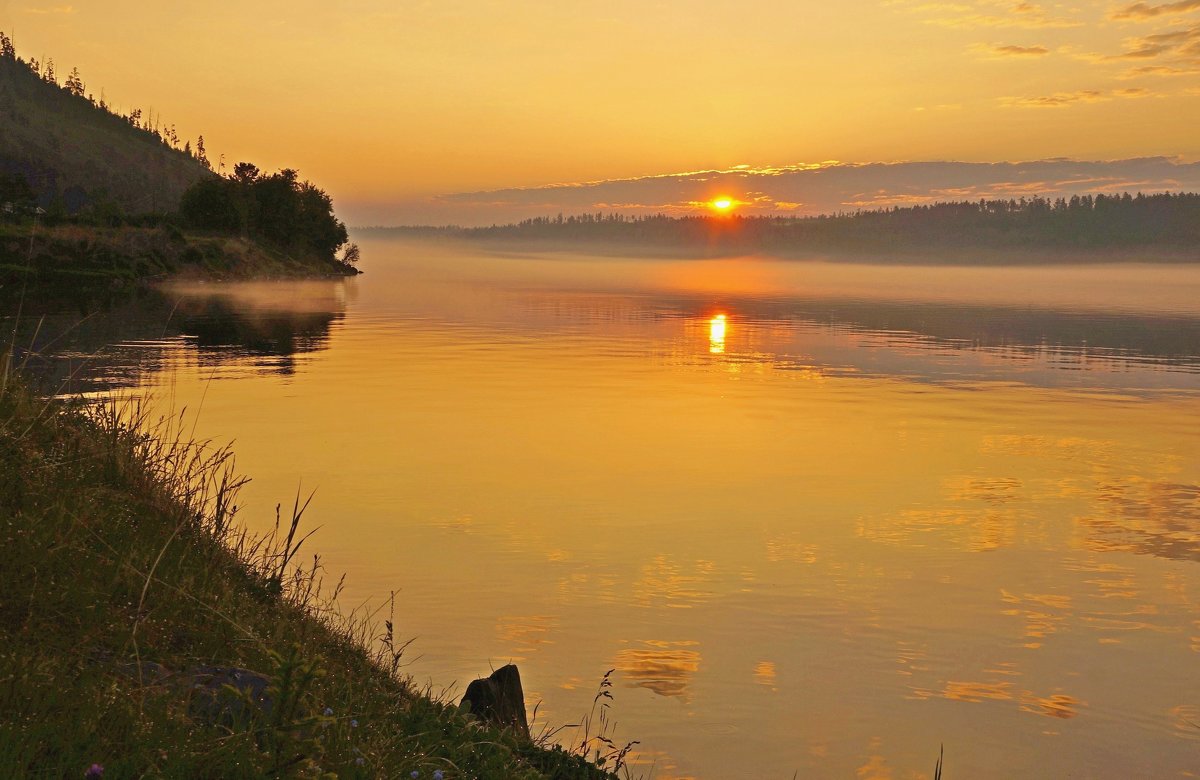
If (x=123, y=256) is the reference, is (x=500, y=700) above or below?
below

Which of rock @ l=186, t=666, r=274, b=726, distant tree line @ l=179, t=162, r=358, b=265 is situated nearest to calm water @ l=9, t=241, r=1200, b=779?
rock @ l=186, t=666, r=274, b=726

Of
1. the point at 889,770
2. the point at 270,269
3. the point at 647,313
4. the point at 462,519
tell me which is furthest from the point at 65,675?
the point at 270,269

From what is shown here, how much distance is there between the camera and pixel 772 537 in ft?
73.5

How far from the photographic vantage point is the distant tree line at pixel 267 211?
16438cm

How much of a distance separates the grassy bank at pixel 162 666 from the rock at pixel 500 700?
2.30 ft

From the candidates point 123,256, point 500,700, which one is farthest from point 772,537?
point 123,256

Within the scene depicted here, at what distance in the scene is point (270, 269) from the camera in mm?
161500

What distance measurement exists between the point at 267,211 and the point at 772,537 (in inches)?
6275

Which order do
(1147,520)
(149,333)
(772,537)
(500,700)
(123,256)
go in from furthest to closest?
1. (123,256)
2. (149,333)
3. (1147,520)
4. (772,537)
5. (500,700)

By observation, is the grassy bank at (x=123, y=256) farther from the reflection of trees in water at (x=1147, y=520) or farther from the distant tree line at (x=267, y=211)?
the reflection of trees in water at (x=1147, y=520)

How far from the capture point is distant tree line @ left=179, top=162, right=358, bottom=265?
539 ft

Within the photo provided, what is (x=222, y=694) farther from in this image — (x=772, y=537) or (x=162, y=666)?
(x=772, y=537)

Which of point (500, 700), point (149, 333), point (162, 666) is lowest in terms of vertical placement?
point (500, 700)

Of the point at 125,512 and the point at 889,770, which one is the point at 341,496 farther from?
the point at 889,770
